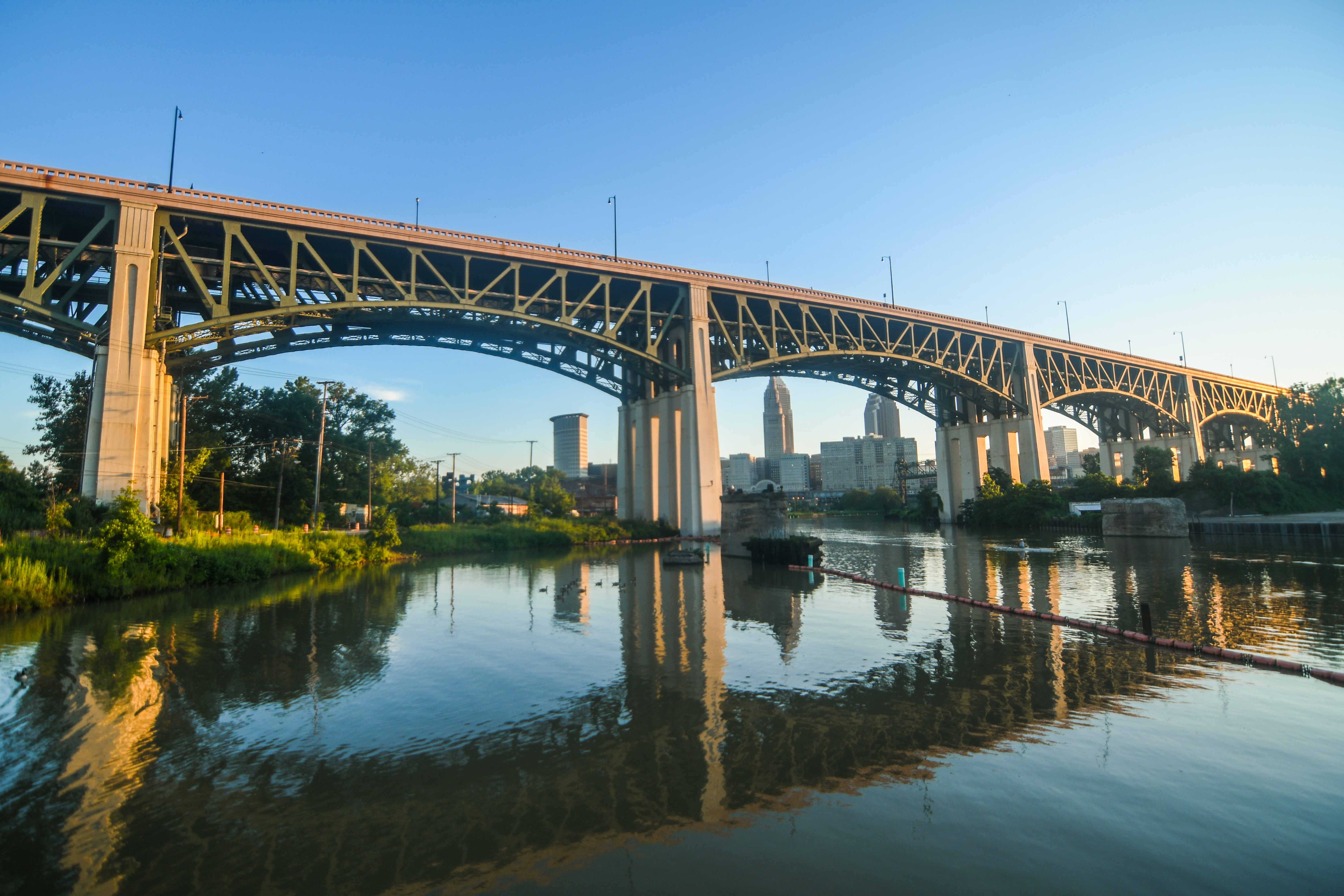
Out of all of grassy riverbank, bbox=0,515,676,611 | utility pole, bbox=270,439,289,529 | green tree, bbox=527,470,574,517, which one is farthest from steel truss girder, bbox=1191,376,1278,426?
utility pole, bbox=270,439,289,529

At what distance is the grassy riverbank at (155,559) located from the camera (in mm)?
21828

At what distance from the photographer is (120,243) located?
32.2 meters

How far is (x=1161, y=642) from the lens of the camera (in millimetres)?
15234

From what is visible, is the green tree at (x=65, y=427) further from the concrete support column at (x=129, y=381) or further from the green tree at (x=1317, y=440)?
the green tree at (x=1317, y=440)

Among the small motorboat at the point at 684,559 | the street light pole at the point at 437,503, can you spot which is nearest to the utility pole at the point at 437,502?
the street light pole at the point at 437,503

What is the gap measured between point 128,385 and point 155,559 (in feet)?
35.5

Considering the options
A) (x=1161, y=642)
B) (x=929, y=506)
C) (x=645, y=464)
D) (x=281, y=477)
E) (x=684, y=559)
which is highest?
(x=645, y=464)

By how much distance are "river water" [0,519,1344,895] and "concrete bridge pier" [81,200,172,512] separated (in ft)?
46.2

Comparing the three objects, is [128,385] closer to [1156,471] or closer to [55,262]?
[55,262]

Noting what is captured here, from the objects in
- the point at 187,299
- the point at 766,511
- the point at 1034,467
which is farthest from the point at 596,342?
the point at 1034,467

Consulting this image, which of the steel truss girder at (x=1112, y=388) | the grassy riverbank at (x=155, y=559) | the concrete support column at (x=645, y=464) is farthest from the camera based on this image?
the steel truss girder at (x=1112, y=388)

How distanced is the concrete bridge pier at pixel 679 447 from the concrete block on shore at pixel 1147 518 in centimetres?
3462

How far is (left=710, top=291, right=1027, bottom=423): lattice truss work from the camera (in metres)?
54.5

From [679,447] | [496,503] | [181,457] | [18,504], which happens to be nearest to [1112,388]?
[679,447]
